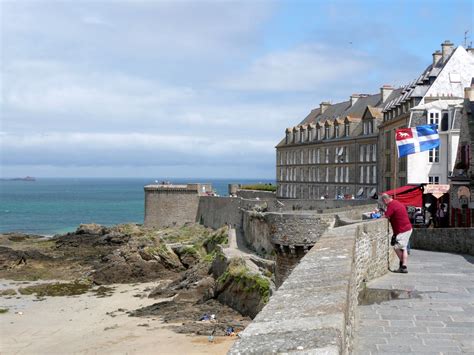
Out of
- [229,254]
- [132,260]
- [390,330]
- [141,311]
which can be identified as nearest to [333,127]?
[132,260]

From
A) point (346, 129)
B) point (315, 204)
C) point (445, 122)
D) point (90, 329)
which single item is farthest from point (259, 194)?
point (90, 329)

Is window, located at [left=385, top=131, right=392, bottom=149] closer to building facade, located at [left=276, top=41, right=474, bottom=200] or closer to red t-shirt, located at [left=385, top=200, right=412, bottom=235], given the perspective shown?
building facade, located at [left=276, top=41, right=474, bottom=200]

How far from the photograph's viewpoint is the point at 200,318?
21.2 m

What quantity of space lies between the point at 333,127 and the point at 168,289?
27655 millimetres

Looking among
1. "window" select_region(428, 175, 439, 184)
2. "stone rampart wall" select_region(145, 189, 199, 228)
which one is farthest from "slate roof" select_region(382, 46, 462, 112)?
"stone rampart wall" select_region(145, 189, 199, 228)

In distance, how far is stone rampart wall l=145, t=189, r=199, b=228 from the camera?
54312mm

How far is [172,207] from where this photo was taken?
179ft

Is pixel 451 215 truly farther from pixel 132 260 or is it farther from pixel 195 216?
pixel 195 216

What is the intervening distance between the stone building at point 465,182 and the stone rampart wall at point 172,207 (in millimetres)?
32787

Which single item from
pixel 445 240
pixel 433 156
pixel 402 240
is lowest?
pixel 445 240

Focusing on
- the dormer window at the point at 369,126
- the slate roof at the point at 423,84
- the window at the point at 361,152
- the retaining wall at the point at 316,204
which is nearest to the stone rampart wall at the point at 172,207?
the window at the point at 361,152

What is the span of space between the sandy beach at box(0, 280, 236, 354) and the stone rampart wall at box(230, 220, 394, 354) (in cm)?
826

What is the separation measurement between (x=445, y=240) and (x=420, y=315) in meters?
9.03

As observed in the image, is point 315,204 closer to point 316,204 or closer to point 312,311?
point 316,204
